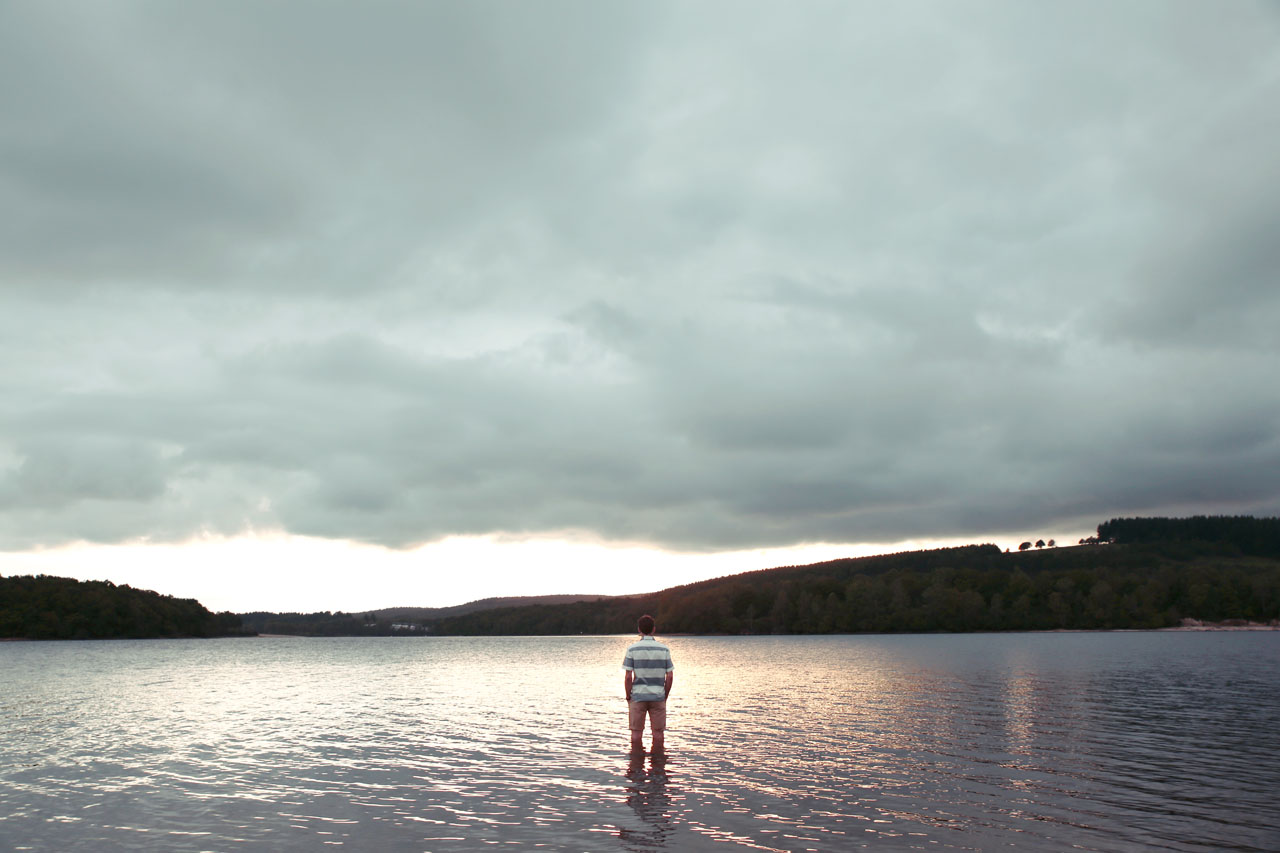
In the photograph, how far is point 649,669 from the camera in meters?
24.1

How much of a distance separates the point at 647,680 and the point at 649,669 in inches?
14.2

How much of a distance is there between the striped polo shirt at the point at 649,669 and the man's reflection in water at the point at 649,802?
1.86m

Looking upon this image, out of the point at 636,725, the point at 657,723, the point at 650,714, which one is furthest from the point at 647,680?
the point at 636,725

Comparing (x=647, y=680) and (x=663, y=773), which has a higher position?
(x=647, y=680)

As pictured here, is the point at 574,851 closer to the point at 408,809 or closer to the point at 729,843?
the point at 729,843

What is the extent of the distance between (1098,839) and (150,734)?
109 feet

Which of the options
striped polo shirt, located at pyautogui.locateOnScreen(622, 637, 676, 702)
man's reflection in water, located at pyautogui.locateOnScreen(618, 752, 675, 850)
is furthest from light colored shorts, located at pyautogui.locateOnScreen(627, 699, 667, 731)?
man's reflection in water, located at pyautogui.locateOnScreen(618, 752, 675, 850)

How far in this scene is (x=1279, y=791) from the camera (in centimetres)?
2083

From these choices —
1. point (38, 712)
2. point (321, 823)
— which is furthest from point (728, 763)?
point (38, 712)

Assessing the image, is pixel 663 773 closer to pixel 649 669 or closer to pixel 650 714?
A: pixel 650 714

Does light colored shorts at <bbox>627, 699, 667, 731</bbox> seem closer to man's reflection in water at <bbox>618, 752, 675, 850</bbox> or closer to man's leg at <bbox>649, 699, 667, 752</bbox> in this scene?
man's leg at <bbox>649, 699, 667, 752</bbox>

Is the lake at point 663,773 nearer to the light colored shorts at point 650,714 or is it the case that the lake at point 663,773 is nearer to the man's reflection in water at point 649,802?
the man's reflection in water at point 649,802

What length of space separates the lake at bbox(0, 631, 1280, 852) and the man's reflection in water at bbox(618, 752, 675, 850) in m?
0.10

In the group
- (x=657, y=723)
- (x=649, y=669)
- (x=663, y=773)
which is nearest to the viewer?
(x=663, y=773)
